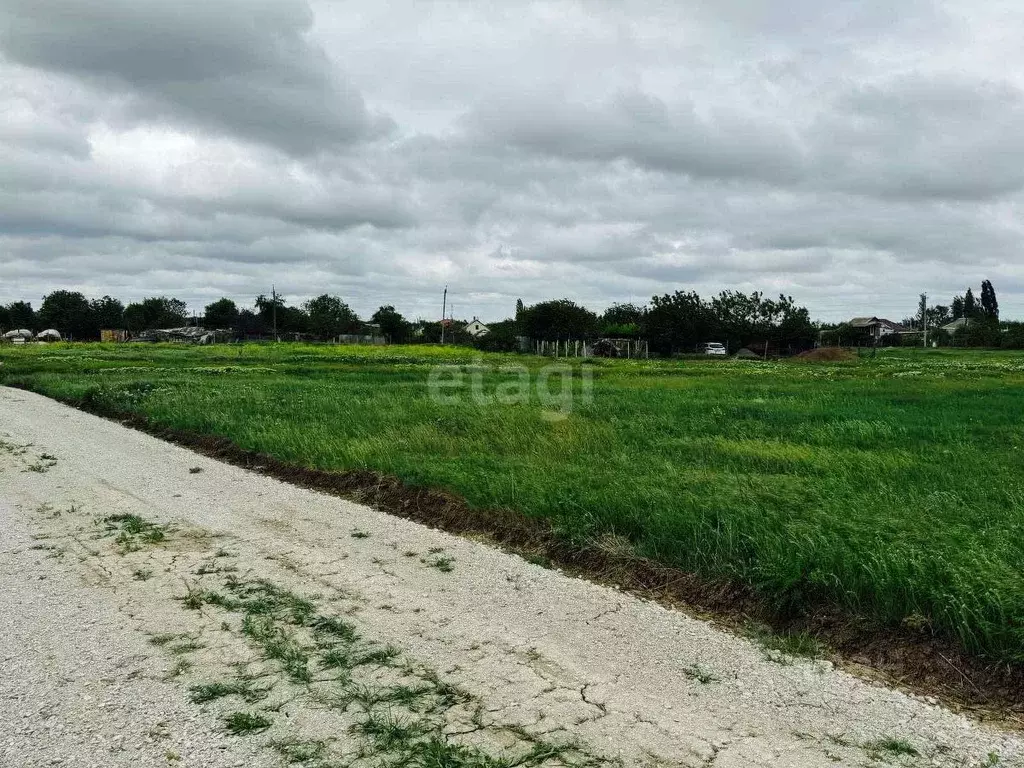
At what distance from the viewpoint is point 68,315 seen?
130875 mm

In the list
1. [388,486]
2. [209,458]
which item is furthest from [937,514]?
[209,458]

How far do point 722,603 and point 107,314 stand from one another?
146361 mm

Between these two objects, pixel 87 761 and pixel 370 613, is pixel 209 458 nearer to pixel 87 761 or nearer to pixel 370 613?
pixel 370 613

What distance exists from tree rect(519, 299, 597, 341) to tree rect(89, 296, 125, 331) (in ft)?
271

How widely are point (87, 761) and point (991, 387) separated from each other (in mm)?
31023

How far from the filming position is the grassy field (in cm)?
577

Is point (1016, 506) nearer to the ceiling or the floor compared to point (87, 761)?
nearer to the ceiling

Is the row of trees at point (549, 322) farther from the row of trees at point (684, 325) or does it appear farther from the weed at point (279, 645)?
the weed at point (279, 645)

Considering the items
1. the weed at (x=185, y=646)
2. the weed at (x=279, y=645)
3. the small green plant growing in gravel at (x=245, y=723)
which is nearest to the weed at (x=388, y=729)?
the small green plant growing in gravel at (x=245, y=723)

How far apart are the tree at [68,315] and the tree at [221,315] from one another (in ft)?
60.4

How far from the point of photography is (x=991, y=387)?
90.9ft

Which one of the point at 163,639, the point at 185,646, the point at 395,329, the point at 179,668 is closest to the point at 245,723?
the point at 179,668

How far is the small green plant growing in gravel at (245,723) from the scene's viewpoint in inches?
160

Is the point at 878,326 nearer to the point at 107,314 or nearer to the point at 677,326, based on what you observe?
the point at 677,326
